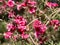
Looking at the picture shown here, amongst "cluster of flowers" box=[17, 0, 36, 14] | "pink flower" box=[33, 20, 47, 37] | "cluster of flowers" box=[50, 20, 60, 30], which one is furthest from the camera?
"cluster of flowers" box=[17, 0, 36, 14]

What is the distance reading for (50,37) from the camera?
10.2 ft

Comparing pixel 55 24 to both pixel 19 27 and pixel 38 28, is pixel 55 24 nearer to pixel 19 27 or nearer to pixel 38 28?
pixel 38 28

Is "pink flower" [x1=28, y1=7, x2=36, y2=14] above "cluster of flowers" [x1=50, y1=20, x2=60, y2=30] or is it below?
above

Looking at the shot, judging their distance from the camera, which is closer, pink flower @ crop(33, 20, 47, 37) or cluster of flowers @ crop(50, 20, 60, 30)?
pink flower @ crop(33, 20, 47, 37)

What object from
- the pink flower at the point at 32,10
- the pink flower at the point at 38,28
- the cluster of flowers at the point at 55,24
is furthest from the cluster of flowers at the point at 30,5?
the pink flower at the point at 38,28

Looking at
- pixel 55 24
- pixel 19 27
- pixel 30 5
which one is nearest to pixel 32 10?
pixel 30 5

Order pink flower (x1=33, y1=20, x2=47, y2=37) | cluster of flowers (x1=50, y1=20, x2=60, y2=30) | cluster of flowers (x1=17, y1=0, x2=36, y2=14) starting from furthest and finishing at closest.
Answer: cluster of flowers (x1=17, y1=0, x2=36, y2=14), cluster of flowers (x1=50, y1=20, x2=60, y2=30), pink flower (x1=33, y1=20, x2=47, y2=37)

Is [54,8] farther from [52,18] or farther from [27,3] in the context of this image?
[27,3]

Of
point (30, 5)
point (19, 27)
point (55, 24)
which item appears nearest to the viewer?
point (19, 27)

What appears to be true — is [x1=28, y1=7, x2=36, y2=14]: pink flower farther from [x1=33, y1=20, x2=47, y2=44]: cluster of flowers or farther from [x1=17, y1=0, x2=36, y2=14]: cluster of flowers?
[x1=33, y1=20, x2=47, y2=44]: cluster of flowers

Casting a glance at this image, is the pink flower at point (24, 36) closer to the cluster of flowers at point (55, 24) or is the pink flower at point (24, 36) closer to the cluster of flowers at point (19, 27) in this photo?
the cluster of flowers at point (19, 27)

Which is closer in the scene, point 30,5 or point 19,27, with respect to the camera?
point 19,27

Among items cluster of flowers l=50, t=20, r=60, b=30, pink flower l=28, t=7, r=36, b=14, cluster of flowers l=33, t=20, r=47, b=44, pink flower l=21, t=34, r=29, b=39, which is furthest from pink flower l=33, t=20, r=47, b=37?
pink flower l=28, t=7, r=36, b=14

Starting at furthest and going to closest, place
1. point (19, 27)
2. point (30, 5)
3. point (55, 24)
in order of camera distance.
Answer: point (30, 5), point (55, 24), point (19, 27)
